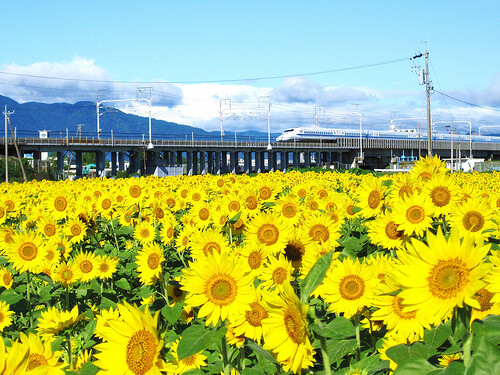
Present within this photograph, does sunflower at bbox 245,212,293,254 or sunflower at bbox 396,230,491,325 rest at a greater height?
sunflower at bbox 396,230,491,325

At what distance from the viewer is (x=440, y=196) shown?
4.19 meters

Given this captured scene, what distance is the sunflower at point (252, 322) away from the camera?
2435mm

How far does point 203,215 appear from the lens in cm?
635

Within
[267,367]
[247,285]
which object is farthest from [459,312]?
[267,367]

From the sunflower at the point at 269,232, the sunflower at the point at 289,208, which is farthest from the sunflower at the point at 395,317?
the sunflower at the point at 289,208

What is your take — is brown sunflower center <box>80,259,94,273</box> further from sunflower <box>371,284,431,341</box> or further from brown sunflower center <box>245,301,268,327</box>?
sunflower <box>371,284,431,341</box>

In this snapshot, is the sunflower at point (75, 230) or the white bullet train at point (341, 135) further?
the white bullet train at point (341, 135)

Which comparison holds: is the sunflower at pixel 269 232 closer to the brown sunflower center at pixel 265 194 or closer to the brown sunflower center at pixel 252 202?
the brown sunflower center at pixel 252 202

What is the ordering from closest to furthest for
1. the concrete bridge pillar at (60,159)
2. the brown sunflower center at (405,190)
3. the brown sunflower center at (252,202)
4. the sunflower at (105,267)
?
1. the brown sunflower center at (405,190)
2. the brown sunflower center at (252,202)
3. the sunflower at (105,267)
4. the concrete bridge pillar at (60,159)

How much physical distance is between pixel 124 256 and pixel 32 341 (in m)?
4.89

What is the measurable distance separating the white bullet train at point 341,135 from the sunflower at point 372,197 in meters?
110

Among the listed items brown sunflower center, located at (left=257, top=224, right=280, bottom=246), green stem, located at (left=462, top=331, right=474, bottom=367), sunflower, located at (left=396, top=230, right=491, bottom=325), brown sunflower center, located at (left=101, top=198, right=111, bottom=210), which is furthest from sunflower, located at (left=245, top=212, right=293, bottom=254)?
brown sunflower center, located at (left=101, top=198, right=111, bottom=210)

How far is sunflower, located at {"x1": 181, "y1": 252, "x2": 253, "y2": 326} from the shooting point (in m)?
2.23

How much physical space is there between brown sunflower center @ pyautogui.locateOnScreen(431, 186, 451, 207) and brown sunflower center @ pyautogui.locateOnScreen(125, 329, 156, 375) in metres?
2.86
